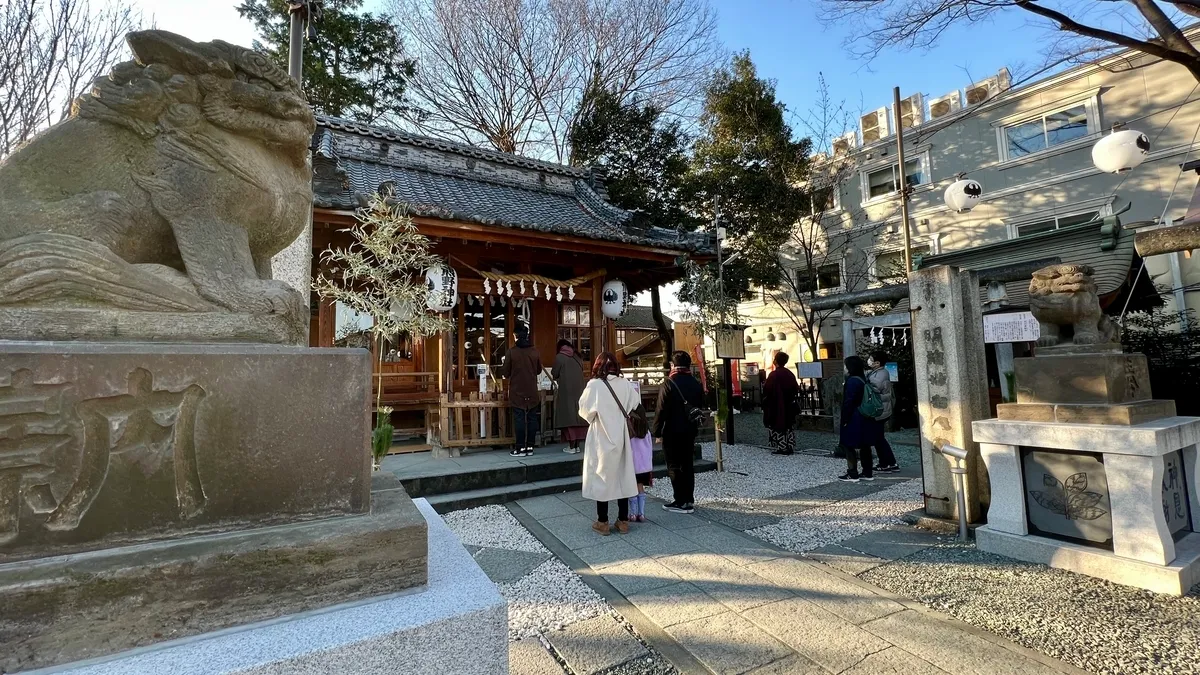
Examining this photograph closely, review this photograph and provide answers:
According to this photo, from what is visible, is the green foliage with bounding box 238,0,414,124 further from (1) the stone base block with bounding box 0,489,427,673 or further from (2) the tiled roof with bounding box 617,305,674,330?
(1) the stone base block with bounding box 0,489,427,673

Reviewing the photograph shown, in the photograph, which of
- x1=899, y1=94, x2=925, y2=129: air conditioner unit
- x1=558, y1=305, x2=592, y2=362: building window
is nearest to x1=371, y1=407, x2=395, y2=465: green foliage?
x1=558, y1=305, x2=592, y2=362: building window

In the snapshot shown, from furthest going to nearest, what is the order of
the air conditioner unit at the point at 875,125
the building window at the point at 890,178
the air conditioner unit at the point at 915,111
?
the air conditioner unit at the point at 875,125 < the air conditioner unit at the point at 915,111 < the building window at the point at 890,178

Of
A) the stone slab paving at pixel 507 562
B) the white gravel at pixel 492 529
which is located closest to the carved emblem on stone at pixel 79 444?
the stone slab paving at pixel 507 562

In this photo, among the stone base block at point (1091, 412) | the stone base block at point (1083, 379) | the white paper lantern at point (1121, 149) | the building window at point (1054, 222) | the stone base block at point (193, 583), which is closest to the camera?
the stone base block at point (193, 583)

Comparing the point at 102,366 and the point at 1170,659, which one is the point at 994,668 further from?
the point at 102,366

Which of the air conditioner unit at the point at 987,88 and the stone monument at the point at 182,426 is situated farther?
the air conditioner unit at the point at 987,88

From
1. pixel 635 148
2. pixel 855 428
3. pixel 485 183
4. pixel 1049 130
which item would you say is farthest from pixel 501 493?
pixel 1049 130

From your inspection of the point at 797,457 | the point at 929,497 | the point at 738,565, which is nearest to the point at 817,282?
the point at 797,457

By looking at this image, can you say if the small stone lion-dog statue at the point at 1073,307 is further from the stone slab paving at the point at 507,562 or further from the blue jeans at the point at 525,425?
the blue jeans at the point at 525,425

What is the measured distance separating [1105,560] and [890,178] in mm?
16516

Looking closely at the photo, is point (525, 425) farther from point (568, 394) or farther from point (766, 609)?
point (766, 609)

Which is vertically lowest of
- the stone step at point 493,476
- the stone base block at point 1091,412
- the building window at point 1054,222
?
the stone step at point 493,476

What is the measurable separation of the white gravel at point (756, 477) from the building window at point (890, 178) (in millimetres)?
11801

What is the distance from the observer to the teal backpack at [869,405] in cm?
703
